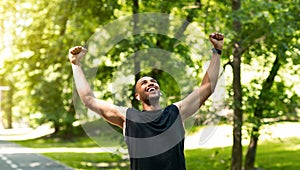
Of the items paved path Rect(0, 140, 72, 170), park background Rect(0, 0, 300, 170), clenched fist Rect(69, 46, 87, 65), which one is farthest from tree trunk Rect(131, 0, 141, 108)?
clenched fist Rect(69, 46, 87, 65)

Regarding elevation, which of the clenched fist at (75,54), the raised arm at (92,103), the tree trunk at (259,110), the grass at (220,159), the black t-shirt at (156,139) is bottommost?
the grass at (220,159)

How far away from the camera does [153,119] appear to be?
347 cm

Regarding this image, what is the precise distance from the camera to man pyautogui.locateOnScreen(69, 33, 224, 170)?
3426 mm

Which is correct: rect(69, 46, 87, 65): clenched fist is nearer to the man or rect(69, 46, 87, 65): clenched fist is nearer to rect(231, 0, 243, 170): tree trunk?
the man

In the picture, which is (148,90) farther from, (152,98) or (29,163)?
(29,163)

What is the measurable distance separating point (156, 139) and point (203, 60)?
7.12 meters

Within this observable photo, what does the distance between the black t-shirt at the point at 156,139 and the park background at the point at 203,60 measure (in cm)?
450

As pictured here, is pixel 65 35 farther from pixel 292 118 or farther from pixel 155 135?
pixel 155 135

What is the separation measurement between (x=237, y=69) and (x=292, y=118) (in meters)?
1.90

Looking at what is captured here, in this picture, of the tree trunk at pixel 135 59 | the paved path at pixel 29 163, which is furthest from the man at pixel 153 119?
the paved path at pixel 29 163

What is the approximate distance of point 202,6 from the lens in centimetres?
1300

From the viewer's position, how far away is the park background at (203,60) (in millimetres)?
10148

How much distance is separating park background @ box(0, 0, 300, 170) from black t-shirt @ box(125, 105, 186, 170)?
4.50 meters

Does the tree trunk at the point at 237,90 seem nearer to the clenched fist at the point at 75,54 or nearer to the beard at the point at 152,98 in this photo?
the beard at the point at 152,98
